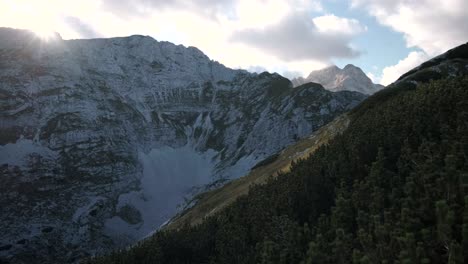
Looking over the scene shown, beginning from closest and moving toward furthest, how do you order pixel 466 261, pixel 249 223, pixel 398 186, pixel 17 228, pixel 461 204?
pixel 466 261, pixel 461 204, pixel 398 186, pixel 249 223, pixel 17 228

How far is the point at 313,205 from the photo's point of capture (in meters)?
60.4

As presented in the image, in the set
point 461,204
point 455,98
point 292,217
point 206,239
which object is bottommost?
point 206,239

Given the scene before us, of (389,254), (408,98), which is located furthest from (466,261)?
(408,98)

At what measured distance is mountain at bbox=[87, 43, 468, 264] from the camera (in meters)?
30.3

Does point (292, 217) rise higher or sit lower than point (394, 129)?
lower

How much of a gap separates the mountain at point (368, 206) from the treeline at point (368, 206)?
0.11 meters

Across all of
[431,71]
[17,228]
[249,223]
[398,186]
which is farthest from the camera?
[17,228]

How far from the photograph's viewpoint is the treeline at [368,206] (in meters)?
30.3

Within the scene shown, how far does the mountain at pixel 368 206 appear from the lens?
30.3 meters

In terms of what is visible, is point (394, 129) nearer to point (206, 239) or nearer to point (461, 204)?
point (461, 204)

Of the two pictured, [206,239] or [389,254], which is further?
[206,239]

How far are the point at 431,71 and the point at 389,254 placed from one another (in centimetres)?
10572

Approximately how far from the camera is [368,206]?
43688 mm

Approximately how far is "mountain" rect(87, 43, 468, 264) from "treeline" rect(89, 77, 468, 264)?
0.11m
